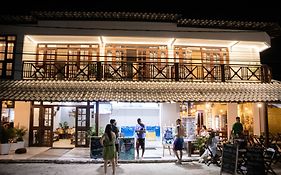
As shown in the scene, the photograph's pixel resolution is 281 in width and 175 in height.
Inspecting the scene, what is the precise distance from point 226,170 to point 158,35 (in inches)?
312

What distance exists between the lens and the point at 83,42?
49.1 ft

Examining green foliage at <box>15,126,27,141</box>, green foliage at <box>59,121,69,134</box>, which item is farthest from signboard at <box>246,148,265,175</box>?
green foliage at <box>59,121,69,134</box>

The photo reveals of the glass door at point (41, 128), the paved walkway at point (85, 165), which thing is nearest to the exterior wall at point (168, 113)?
the paved walkway at point (85, 165)

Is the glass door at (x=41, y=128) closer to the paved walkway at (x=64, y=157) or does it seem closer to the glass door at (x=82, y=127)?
the glass door at (x=82, y=127)

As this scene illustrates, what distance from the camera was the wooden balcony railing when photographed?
44.7ft

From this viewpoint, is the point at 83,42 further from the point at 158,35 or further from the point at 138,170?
the point at 138,170

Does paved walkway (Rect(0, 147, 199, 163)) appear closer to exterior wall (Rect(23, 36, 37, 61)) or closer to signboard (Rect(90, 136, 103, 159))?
signboard (Rect(90, 136, 103, 159))

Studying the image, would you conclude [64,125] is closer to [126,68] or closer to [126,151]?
[126,68]

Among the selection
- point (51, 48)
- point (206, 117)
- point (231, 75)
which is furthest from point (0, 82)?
point (206, 117)

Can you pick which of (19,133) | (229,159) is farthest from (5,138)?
(229,159)

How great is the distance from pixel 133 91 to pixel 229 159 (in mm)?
5401

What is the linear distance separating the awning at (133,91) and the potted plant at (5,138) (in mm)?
2665

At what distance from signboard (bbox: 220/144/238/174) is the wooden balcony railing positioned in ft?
17.9

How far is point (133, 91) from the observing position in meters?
12.5
